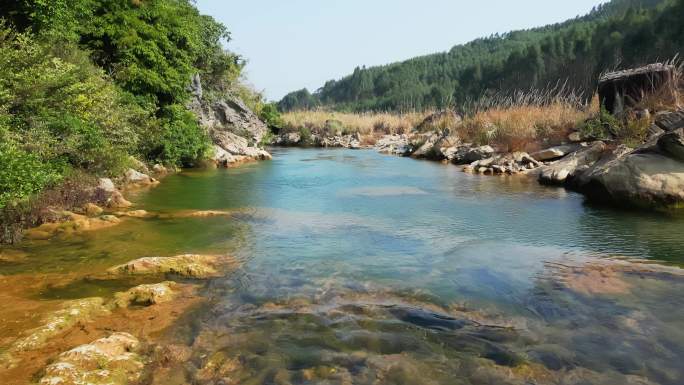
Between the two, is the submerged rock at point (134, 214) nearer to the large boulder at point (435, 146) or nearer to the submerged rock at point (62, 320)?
the submerged rock at point (62, 320)

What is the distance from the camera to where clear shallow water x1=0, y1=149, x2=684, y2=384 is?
4492mm

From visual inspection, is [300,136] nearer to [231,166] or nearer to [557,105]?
[231,166]

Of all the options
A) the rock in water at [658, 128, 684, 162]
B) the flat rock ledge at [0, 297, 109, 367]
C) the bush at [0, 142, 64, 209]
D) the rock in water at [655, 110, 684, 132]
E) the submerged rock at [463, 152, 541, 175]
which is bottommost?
the flat rock ledge at [0, 297, 109, 367]

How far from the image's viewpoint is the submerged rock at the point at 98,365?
407cm

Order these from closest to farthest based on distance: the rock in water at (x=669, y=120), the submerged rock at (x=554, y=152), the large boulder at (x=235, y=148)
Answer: the rock in water at (x=669, y=120)
the submerged rock at (x=554, y=152)
the large boulder at (x=235, y=148)

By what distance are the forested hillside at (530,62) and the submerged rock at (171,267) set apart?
2998cm

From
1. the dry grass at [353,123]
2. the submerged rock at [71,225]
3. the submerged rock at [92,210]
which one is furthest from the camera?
the dry grass at [353,123]

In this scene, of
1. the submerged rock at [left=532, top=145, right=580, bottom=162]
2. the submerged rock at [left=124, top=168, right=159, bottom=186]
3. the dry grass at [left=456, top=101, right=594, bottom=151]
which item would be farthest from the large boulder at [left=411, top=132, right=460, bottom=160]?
the submerged rock at [left=124, top=168, right=159, bottom=186]

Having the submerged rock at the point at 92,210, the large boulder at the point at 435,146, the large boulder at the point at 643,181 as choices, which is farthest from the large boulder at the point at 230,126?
the large boulder at the point at 643,181

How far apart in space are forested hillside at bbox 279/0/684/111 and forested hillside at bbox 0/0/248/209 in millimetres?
24900

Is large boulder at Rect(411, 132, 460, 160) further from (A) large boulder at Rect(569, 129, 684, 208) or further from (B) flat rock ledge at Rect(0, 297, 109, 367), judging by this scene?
(B) flat rock ledge at Rect(0, 297, 109, 367)

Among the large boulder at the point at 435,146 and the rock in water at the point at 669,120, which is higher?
the rock in water at the point at 669,120

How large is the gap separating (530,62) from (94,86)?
8801 cm

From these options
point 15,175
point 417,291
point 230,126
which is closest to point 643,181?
point 417,291
